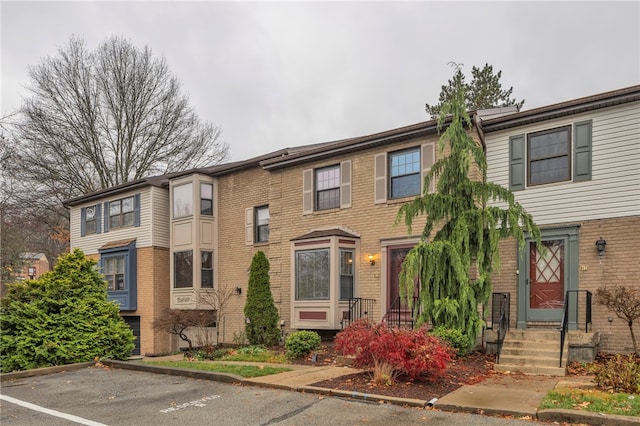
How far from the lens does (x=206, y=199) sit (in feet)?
65.6

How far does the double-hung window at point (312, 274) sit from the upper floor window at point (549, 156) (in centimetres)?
619

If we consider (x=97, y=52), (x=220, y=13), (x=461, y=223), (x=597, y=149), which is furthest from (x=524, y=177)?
(x=97, y=52)

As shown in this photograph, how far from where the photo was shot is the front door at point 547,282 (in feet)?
38.2

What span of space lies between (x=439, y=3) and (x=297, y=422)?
14.2 meters

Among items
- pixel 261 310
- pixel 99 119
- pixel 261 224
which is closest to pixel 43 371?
pixel 261 310

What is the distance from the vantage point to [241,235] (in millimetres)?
18953

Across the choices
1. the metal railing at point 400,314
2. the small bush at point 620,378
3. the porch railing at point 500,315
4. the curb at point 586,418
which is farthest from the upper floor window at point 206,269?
the curb at point 586,418

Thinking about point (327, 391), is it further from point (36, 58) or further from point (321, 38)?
point (36, 58)

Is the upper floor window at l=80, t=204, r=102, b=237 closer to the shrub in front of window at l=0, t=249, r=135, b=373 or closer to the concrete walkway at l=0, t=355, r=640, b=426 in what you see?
the shrub in front of window at l=0, t=249, r=135, b=373

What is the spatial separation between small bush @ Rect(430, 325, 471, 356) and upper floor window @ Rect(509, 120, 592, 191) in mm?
4409

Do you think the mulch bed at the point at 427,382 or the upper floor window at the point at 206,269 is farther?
the upper floor window at the point at 206,269

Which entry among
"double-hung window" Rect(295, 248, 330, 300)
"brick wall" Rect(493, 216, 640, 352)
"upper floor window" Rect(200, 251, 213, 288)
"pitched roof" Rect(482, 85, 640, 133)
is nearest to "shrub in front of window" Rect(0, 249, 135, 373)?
"double-hung window" Rect(295, 248, 330, 300)

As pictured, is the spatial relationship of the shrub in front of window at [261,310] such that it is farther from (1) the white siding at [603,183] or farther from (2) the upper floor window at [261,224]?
(1) the white siding at [603,183]

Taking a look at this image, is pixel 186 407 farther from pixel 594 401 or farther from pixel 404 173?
pixel 404 173
